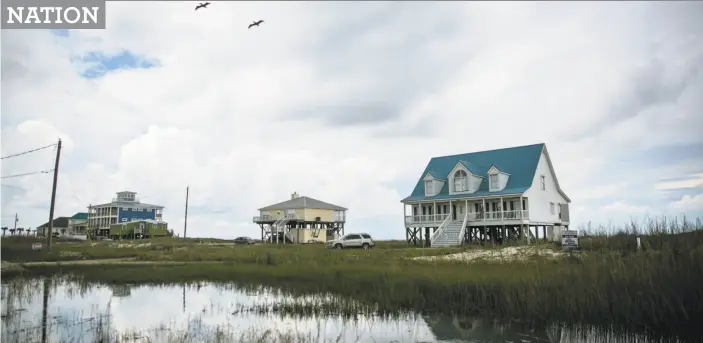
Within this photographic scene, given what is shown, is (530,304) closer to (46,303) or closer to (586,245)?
(46,303)

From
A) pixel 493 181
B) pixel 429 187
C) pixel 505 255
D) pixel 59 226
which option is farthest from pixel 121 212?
pixel 505 255

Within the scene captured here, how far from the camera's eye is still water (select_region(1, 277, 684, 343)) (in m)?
9.91

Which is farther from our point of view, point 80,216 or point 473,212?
point 80,216

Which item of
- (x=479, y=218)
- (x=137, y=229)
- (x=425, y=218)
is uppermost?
(x=137, y=229)

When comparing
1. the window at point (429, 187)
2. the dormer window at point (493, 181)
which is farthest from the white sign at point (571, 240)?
the window at point (429, 187)

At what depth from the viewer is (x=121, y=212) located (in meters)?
97.8

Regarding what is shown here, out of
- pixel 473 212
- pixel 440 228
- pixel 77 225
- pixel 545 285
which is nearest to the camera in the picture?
pixel 545 285

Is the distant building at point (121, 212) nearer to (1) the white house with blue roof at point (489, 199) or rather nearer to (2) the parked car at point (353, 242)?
(2) the parked car at point (353, 242)

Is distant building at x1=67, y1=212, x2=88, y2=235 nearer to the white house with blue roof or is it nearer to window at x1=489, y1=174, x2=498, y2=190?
the white house with blue roof

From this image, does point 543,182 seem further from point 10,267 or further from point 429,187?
point 10,267

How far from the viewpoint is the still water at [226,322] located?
32.5 feet

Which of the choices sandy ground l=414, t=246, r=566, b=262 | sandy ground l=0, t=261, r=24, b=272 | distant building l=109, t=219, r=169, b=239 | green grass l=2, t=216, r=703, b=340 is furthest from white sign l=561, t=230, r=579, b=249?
distant building l=109, t=219, r=169, b=239

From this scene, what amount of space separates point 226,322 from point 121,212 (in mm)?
95404

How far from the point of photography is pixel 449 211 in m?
44.7
